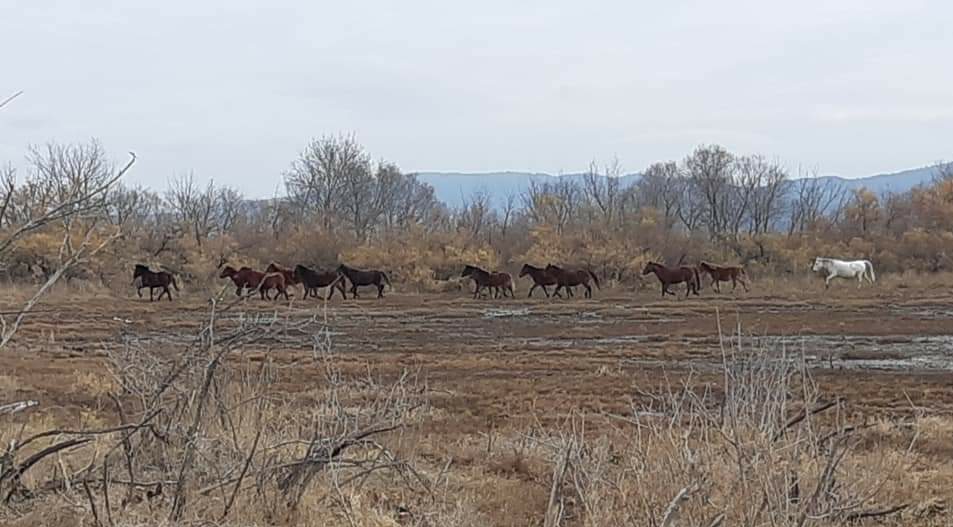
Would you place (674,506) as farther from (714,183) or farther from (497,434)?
(714,183)

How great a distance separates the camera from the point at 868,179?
176 m

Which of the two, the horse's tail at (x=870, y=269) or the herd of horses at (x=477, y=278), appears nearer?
the herd of horses at (x=477, y=278)

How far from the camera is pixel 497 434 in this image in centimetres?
1049

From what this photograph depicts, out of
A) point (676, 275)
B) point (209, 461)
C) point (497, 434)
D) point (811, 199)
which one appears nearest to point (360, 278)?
point (676, 275)

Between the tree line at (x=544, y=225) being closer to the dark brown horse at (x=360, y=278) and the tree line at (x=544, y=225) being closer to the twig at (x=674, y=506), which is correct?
the dark brown horse at (x=360, y=278)

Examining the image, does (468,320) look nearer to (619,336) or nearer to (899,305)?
(619,336)

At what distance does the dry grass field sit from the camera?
5652 millimetres

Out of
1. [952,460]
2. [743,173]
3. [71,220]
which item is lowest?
[952,460]

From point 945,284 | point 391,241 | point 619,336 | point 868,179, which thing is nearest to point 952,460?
point 619,336

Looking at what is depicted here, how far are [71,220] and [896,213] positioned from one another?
55669 millimetres

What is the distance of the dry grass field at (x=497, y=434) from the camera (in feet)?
18.5

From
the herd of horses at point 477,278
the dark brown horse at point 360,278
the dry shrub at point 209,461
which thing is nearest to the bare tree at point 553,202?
the herd of horses at point 477,278

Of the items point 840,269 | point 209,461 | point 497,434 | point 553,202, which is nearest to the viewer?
point 209,461

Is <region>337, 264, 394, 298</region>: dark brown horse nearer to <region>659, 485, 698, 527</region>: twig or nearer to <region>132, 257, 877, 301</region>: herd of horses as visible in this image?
<region>132, 257, 877, 301</region>: herd of horses
